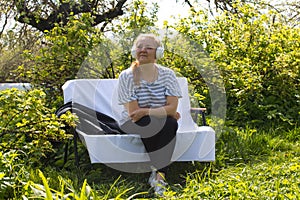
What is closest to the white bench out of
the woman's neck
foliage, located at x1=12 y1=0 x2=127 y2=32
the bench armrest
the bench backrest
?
the bench backrest

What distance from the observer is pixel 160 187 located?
131 inches

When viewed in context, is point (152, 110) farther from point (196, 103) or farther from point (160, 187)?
point (196, 103)

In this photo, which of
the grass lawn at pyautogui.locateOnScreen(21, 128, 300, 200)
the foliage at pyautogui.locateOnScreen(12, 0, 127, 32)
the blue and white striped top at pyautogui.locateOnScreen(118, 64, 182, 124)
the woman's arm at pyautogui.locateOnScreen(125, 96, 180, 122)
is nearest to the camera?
the grass lawn at pyautogui.locateOnScreen(21, 128, 300, 200)

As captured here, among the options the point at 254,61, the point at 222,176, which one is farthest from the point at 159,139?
the point at 254,61

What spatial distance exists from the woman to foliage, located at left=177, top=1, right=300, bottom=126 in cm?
194

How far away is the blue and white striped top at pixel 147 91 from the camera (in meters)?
3.80

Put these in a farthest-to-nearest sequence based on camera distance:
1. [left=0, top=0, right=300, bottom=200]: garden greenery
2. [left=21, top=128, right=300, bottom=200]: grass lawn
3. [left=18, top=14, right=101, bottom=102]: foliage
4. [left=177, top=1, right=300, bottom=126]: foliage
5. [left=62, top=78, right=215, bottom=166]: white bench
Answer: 1. [left=177, top=1, right=300, bottom=126]: foliage
2. [left=18, top=14, right=101, bottom=102]: foliage
3. [left=62, top=78, right=215, bottom=166]: white bench
4. [left=0, top=0, right=300, bottom=200]: garden greenery
5. [left=21, top=128, right=300, bottom=200]: grass lawn

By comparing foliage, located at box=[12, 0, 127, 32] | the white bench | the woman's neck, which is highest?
foliage, located at box=[12, 0, 127, 32]

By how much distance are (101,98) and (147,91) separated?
0.84 metres

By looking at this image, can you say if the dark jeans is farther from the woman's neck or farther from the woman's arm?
the woman's neck

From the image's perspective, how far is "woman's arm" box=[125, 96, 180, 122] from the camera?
366 centimetres

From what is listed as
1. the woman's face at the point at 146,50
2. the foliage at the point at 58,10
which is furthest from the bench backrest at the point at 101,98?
the foliage at the point at 58,10

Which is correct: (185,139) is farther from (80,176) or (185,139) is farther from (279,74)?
(279,74)

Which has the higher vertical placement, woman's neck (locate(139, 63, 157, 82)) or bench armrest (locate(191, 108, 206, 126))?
woman's neck (locate(139, 63, 157, 82))
